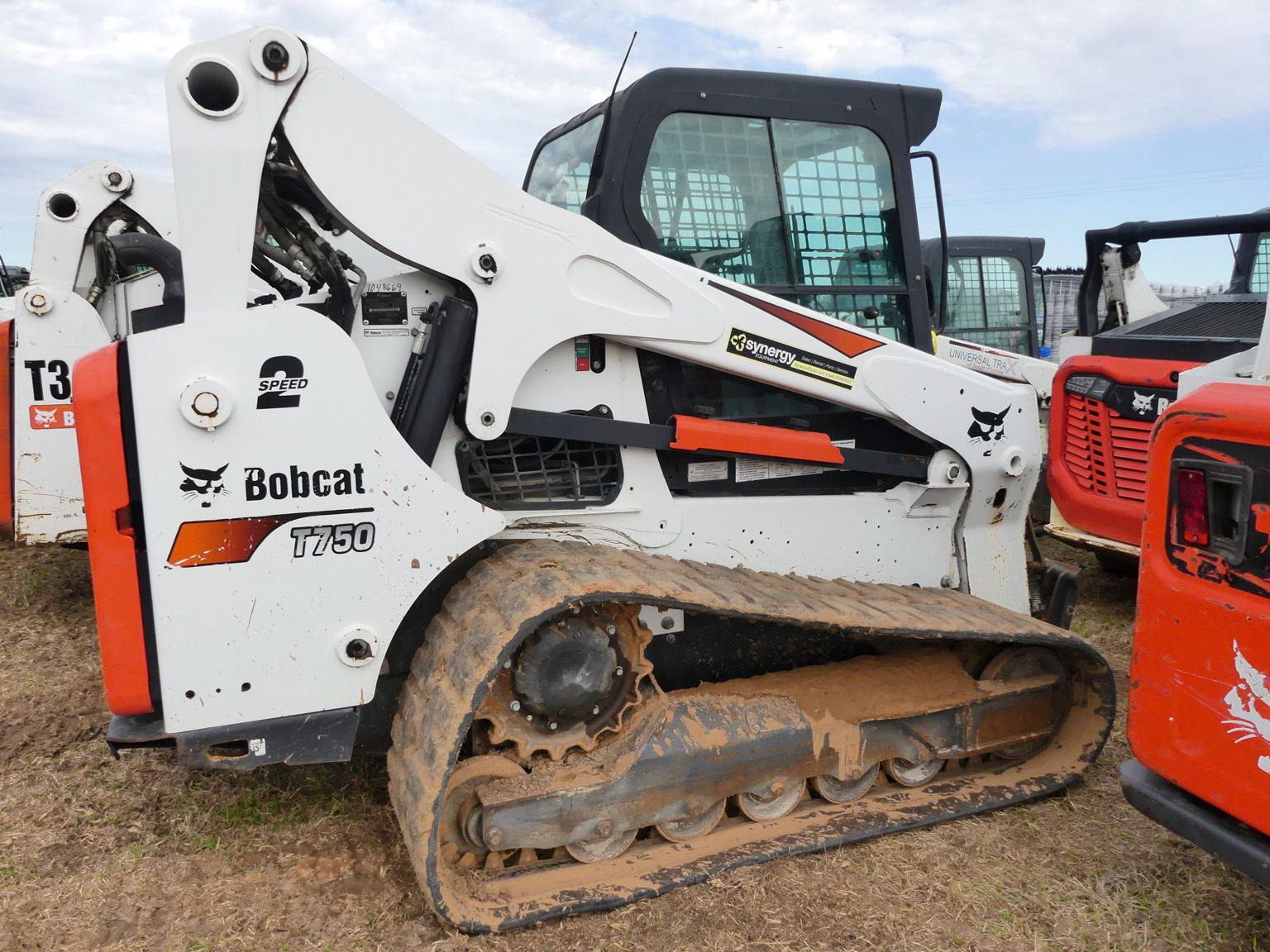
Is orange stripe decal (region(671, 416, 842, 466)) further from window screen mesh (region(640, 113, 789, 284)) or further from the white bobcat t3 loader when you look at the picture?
the white bobcat t3 loader

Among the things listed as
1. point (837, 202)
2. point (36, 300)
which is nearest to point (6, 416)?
point (36, 300)

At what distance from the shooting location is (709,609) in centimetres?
291

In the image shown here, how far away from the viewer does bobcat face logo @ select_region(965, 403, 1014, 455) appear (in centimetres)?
368

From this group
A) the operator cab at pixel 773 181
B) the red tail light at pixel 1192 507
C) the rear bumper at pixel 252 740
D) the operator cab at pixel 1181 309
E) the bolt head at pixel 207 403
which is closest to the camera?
the red tail light at pixel 1192 507

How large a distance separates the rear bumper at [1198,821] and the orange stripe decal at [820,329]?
1.53m

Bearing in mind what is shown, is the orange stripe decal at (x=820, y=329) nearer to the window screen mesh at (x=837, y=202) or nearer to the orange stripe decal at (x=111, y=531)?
the window screen mesh at (x=837, y=202)

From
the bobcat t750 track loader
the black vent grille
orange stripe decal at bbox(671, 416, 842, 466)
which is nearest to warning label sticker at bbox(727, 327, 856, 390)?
the bobcat t750 track loader

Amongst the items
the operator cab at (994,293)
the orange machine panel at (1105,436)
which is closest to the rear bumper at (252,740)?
the orange machine panel at (1105,436)

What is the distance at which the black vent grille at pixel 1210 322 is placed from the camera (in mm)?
4770

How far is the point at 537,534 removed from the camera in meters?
3.19

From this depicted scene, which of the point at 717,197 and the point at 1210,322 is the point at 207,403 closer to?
the point at 717,197

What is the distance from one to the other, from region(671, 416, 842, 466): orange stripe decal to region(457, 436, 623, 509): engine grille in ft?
0.78

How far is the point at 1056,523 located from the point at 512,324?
4.11 meters

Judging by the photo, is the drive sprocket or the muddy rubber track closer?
the muddy rubber track
